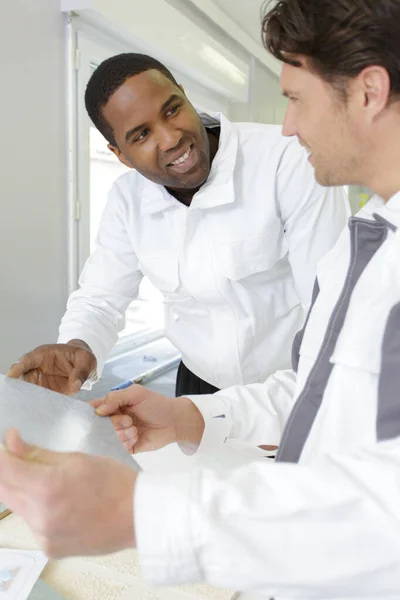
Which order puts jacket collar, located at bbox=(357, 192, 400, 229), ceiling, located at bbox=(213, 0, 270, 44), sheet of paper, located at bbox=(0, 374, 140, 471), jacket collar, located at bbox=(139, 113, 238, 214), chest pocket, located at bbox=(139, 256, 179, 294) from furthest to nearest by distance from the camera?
ceiling, located at bbox=(213, 0, 270, 44) → chest pocket, located at bbox=(139, 256, 179, 294) → jacket collar, located at bbox=(139, 113, 238, 214) → sheet of paper, located at bbox=(0, 374, 140, 471) → jacket collar, located at bbox=(357, 192, 400, 229)

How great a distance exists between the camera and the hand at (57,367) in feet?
4.53

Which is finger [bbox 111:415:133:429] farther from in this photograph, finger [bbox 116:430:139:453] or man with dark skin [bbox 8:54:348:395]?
man with dark skin [bbox 8:54:348:395]

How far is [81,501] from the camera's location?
59 cm

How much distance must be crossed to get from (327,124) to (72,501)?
0.65m

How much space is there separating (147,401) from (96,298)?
0.74m

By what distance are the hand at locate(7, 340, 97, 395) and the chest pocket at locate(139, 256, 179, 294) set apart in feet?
1.40

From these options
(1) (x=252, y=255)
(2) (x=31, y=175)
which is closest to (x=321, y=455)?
(1) (x=252, y=255)

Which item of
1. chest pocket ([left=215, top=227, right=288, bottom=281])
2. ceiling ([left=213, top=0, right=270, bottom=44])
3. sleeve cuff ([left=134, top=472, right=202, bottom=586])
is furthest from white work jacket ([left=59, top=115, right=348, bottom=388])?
ceiling ([left=213, top=0, right=270, bottom=44])

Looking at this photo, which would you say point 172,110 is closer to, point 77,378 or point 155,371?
point 77,378

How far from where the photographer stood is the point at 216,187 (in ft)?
5.59

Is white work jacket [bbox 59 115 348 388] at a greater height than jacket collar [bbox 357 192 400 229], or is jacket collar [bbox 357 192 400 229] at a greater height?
jacket collar [bbox 357 192 400 229]

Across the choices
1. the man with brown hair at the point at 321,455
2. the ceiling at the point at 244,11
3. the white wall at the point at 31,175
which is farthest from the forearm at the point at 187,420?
the ceiling at the point at 244,11

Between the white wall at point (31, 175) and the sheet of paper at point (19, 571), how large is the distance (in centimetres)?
129

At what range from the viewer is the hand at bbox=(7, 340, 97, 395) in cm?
138
